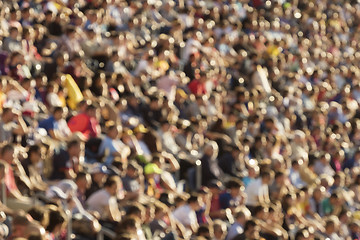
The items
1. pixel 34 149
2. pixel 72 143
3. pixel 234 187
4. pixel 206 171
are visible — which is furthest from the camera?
pixel 206 171

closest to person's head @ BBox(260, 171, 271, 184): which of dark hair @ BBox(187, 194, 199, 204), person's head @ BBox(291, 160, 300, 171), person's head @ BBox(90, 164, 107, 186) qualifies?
person's head @ BBox(291, 160, 300, 171)

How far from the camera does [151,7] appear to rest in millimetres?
18922

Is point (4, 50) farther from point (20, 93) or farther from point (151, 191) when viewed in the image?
point (151, 191)

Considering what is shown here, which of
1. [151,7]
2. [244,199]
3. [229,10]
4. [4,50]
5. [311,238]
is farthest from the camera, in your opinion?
[229,10]

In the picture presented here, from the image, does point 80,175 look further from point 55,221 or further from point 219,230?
point 55,221

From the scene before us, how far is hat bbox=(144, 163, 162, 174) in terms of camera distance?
12.6 meters

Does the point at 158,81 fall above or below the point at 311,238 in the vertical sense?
below

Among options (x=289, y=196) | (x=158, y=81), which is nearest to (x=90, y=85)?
(x=158, y=81)

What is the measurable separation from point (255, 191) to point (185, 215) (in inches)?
65.5

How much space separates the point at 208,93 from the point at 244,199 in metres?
3.46

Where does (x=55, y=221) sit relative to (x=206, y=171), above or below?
above

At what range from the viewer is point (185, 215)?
12.1 m

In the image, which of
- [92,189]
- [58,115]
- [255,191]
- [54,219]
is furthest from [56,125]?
[54,219]

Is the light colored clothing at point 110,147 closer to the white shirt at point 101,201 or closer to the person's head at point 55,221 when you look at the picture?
the white shirt at point 101,201
